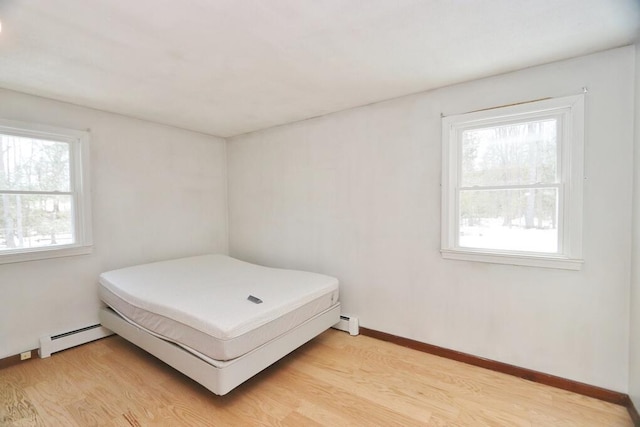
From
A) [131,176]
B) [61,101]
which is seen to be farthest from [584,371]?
[61,101]

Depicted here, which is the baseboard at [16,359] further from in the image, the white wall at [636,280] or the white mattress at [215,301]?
the white wall at [636,280]

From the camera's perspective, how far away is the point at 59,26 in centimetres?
156

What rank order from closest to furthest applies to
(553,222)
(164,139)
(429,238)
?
(553,222), (429,238), (164,139)

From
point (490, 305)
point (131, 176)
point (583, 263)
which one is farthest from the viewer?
point (131, 176)

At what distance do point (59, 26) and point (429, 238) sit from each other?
294 cm

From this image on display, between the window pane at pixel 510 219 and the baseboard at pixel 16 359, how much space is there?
395 centimetres

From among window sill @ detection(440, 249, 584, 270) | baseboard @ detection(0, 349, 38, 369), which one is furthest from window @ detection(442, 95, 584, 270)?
baseboard @ detection(0, 349, 38, 369)

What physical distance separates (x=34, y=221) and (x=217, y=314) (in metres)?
2.14

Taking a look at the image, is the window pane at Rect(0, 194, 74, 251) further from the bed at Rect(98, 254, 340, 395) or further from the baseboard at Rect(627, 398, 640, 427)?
the baseboard at Rect(627, 398, 640, 427)

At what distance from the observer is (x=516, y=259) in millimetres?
2191

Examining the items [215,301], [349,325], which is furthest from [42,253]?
[349,325]

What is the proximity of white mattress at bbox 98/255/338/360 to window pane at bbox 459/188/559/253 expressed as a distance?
138cm

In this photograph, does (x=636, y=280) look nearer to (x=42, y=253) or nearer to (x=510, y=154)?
(x=510, y=154)

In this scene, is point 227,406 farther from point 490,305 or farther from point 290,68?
point 290,68
